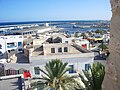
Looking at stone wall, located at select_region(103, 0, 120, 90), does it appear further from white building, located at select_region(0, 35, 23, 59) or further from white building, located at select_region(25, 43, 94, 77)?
white building, located at select_region(0, 35, 23, 59)

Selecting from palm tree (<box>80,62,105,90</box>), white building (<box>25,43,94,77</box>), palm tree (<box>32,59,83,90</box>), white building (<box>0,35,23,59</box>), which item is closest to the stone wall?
palm tree (<box>80,62,105,90</box>)

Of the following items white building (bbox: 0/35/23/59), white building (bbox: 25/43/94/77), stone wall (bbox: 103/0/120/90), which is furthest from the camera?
white building (bbox: 0/35/23/59)

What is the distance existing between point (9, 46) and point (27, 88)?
3335cm

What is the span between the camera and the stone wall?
20.7 feet

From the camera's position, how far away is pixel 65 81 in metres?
22.5

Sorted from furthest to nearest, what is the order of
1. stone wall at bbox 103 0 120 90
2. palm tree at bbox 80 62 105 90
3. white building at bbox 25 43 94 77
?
white building at bbox 25 43 94 77, palm tree at bbox 80 62 105 90, stone wall at bbox 103 0 120 90

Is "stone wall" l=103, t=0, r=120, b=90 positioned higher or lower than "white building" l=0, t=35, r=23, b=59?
higher

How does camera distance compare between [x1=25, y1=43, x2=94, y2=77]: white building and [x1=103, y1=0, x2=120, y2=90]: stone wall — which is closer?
[x1=103, y1=0, x2=120, y2=90]: stone wall

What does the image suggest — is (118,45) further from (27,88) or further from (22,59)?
(22,59)

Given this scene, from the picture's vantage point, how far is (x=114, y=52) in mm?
6457

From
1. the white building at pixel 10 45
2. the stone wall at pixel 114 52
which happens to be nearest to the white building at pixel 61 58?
the white building at pixel 10 45

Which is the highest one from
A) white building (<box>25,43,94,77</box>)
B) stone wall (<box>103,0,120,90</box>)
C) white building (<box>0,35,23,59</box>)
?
stone wall (<box>103,0,120,90</box>)

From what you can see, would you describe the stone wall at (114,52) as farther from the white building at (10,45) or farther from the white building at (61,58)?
the white building at (10,45)

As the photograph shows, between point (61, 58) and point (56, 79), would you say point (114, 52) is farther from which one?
point (61, 58)
